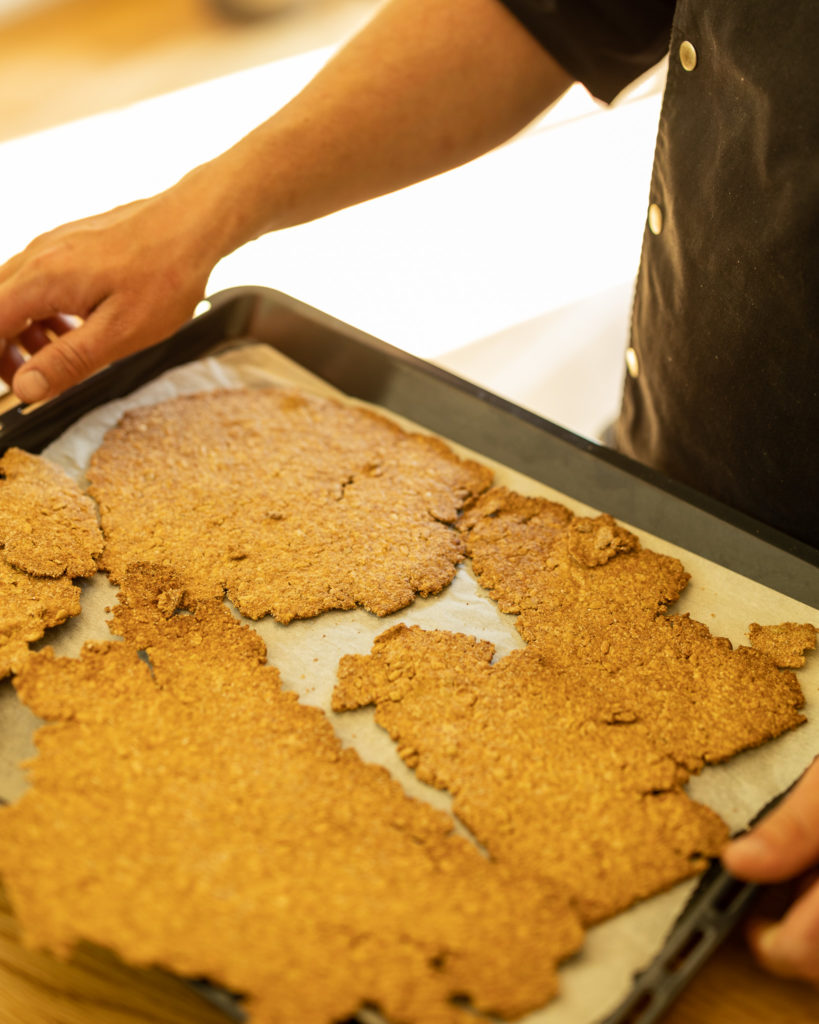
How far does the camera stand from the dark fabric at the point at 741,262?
0.97 metres

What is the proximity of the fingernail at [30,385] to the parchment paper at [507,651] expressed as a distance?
11cm

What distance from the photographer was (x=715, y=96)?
3.47 feet

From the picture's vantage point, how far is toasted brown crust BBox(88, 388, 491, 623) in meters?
1.11

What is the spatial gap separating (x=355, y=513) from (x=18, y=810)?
529mm

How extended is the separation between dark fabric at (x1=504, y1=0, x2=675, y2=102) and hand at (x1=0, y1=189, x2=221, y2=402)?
1.75 ft

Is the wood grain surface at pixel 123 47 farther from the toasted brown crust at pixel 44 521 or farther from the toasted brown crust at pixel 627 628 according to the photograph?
the toasted brown crust at pixel 627 628

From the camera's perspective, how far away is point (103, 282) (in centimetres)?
119

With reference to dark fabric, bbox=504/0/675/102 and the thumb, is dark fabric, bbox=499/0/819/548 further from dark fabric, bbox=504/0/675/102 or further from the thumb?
the thumb

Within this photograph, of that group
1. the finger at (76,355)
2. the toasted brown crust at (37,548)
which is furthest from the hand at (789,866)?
the finger at (76,355)

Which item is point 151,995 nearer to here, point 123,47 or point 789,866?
point 789,866

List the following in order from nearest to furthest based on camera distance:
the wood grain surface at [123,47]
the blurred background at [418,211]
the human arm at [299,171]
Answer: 1. the human arm at [299,171]
2. the blurred background at [418,211]
3. the wood grain surface at [123,47]

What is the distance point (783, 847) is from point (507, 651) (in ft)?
1.17

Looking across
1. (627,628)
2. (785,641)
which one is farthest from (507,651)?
(785,641)

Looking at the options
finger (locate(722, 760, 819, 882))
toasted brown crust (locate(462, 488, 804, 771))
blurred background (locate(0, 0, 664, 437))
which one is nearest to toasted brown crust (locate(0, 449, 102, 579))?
toasted brown crust (locate(462, 488, 804, 771))
